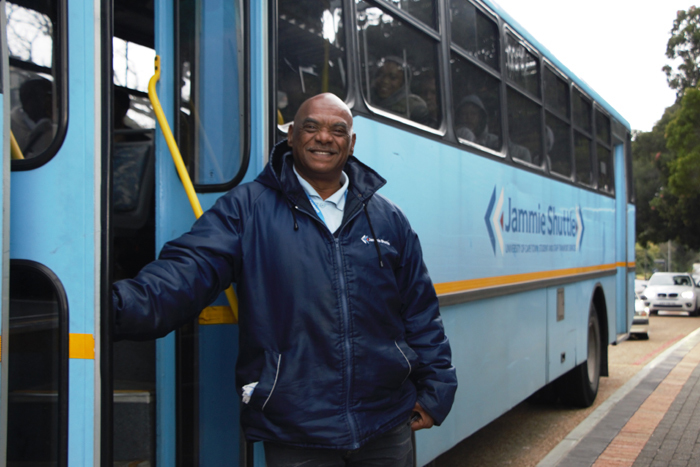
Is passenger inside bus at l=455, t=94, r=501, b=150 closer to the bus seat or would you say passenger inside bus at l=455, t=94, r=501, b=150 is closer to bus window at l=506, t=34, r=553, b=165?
bus window at l=506, t=34, r=553, b=165

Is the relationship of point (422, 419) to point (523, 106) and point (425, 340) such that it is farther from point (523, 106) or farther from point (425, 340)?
point (523, 106)

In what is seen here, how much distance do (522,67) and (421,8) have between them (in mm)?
1806

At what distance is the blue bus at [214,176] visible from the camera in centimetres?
190

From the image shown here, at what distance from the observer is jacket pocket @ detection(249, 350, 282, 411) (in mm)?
2020

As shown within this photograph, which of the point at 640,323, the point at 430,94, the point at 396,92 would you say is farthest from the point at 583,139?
the point at 640,323

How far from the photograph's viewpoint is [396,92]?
3414 millimetres

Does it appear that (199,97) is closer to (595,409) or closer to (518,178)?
(518,178)

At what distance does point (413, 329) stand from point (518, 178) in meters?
2.93

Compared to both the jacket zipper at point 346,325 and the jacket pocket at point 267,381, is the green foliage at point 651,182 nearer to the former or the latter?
the jacket zipper at point 346,325

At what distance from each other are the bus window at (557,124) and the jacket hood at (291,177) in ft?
12.3

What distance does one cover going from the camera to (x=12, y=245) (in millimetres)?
1875

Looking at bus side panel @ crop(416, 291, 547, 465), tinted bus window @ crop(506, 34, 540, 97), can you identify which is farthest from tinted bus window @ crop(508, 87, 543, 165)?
bus side panel @ crop(416, 291, 547, 465)

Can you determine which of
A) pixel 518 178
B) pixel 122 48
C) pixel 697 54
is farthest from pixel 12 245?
pixel 697 54

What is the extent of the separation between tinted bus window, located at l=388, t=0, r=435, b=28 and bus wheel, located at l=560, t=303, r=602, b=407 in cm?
422
